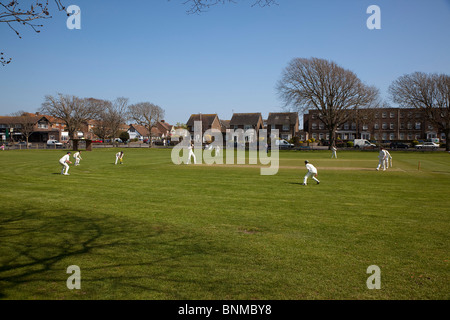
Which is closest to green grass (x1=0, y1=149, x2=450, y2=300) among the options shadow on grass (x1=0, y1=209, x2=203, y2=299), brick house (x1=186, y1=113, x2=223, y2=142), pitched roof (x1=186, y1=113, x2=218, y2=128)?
shadow on grass (x1=0, y1=209, x2=203, y2=299)

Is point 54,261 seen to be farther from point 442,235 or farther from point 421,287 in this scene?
point 442,235

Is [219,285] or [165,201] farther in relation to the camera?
[165,201]

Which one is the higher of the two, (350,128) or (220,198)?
(350,128)

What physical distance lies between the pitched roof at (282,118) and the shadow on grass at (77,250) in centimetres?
9758

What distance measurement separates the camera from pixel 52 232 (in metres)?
9.16

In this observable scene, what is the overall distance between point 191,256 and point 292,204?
6.82 m

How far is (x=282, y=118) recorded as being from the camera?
10562 cm

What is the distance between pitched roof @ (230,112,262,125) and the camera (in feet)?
346

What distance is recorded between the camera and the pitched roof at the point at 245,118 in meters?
106

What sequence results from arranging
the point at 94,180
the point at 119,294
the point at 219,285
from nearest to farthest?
the point at 119,294 → the point at 219,285 → the point at 94,180

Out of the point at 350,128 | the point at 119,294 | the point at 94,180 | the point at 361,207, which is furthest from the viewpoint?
the point at 350,128

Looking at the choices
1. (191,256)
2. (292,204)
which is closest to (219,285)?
(191,256)

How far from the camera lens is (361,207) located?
41.8 ft

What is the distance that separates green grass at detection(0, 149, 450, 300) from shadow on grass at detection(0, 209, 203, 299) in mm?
26
